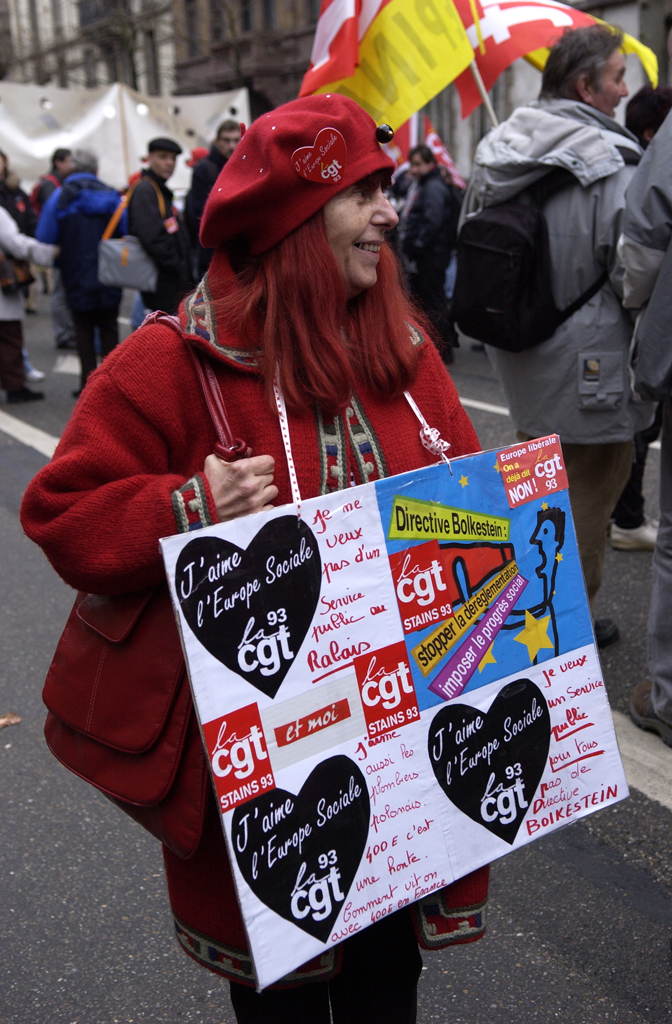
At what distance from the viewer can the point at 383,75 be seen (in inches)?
195

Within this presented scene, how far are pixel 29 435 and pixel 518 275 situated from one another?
5013 millimetres

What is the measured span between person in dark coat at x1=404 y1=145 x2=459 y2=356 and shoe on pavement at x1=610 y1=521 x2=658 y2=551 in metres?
4.75

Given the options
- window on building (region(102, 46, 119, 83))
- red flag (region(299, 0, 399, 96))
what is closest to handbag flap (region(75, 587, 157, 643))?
red flag (region(299, 0, 399, 96))

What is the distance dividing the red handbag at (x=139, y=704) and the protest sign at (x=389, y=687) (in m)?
0.14

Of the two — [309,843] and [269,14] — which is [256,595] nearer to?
[309,843]

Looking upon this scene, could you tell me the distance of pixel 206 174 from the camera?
8477mm

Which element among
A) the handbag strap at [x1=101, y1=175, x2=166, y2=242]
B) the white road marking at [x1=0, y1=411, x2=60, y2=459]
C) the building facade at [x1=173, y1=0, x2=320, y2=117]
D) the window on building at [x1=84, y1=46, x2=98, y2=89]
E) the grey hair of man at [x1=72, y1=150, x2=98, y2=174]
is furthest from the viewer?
the window on building at [x1=84, y1=46, x2=98, y2=89]

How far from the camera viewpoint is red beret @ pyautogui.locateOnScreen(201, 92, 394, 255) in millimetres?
1598

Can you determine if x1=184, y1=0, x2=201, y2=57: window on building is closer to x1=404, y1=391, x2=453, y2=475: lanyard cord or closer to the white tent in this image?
the white tent

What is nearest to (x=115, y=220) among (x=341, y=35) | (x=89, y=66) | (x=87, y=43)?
(x=341, y=35)

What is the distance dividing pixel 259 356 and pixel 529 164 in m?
2.14

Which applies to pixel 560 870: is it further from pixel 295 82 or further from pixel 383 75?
pixel 295 82

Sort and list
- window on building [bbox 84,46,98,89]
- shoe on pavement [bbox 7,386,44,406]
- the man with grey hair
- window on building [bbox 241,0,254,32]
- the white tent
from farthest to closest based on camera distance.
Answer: window on building [bbox 84,46,98,89], window on building [bbox 241,0,254,32], the white tent, shoe on pavement [bbox 7,386,44,406], the man with grey hair

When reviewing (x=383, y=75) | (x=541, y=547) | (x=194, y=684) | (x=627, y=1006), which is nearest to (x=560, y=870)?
(x=627, y=1006)
